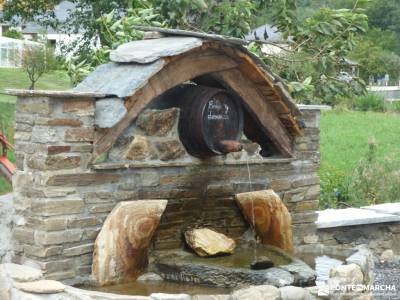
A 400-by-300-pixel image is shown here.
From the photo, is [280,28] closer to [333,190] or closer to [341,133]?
[333,190]

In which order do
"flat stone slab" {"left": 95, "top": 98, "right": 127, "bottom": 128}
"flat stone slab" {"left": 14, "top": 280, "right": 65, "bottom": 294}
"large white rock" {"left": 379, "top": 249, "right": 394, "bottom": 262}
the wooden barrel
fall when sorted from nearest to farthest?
1. "flat stone slab" {"left": 14, "top": 280, "right": 65, "bottom": 294}
2. "flat stone slab" {"left": 95, "top": 98, "right": 127, "bottom": 128}
3. the wooden barrel
4. "large white rock" {"left": 379, "top": 249, "right": 394, "bottom": 262}

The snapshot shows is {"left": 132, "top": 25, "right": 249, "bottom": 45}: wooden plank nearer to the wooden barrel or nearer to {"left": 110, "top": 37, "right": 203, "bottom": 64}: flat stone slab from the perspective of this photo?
{"left": 110, "top": 37, "right": 203, "bottom": 64}: flat stone slab

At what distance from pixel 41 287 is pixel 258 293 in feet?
5.01

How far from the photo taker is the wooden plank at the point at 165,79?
6.21m

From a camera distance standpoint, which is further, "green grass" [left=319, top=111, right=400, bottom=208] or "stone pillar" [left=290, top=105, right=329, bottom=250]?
"green grass" [left=319, top=111, right=400, bottom=208]

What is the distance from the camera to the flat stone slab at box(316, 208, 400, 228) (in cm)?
869

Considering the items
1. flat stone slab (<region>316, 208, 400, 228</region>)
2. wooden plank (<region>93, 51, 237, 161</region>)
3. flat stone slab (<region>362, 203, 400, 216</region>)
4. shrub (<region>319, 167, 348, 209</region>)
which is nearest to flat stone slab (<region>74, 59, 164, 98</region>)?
wooden plank (<region>93, 51, 237, 161</region>)

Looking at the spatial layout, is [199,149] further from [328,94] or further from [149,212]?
[328,94]

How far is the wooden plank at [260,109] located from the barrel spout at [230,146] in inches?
21.0

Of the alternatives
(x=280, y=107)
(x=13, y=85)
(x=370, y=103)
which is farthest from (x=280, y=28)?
(x=370, y=103)

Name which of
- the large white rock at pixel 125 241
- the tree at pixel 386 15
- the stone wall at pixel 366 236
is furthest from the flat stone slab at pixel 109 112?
the tree at pixel 386 15

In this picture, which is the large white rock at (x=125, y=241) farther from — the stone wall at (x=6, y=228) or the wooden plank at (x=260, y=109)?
the wooden plank at (x=260, y=109)

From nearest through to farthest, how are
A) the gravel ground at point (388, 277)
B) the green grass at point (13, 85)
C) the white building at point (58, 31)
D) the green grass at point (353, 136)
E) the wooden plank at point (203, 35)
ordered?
the wooden plank at point (203, 35) → the gravel ground at point (388, 277) → the green grass at point (13, 85) → the green grass at point (353, 136) → the white building at point (58, 31)

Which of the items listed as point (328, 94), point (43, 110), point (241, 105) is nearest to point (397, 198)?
point (328, 94)
